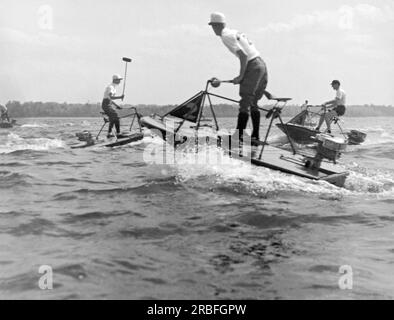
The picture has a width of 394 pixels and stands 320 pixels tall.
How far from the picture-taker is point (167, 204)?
7.74 metres

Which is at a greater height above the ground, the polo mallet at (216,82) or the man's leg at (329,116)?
the polo mallet at (216,82)

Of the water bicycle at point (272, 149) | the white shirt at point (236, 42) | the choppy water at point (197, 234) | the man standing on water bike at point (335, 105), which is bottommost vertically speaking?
the choppy water at point (197, 234)

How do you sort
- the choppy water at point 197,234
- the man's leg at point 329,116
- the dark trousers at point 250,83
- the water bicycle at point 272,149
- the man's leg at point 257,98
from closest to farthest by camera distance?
the choppy water at point 197,234 < the water bicycle at point 272,149 < the dark trousers at point 250,83 < the man's leg at point 257,98 < the man's leg at point 329,116

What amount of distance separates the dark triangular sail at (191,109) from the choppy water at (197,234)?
3.23 ft

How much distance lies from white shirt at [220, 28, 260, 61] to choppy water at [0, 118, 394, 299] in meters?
2.23

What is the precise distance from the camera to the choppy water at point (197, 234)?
4.44m

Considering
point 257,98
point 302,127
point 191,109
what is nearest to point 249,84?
point 257,98

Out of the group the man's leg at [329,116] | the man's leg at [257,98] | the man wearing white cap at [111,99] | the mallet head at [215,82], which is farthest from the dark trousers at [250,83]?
the man's leg at [329,116]

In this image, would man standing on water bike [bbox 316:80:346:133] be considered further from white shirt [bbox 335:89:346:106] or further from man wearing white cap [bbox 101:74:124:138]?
man wearing white cap [bbox 101:74:124:138]

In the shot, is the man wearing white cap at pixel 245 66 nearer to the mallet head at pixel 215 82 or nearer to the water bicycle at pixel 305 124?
the mallet head at pixel 215 82

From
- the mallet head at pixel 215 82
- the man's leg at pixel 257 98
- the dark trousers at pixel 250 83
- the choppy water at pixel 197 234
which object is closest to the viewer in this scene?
the choppy water at pixel 197 234

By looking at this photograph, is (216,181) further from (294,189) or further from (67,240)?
(67,240)
